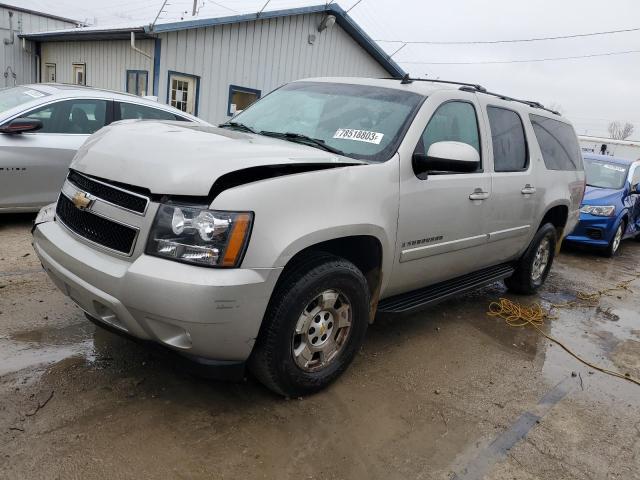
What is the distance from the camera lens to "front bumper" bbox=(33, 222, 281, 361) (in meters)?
2.45

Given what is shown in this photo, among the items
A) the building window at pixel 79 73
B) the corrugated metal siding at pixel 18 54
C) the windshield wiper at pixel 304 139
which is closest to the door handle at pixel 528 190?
the windshield wiper at pixel 304 139

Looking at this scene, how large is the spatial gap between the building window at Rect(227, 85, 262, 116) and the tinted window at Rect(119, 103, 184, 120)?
7054 millimetres

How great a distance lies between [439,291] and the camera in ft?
13.7

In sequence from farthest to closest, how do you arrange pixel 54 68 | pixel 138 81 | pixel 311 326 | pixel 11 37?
pixel 11 37 → pixel 54 68 → pixel 138 81 → pixel 311 326

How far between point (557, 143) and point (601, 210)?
3496mm

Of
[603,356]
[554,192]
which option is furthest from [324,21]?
[603,356]

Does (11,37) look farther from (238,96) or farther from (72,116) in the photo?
(72,116)

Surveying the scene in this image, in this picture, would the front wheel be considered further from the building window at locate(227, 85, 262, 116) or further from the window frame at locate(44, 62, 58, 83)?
the window frame at locate(44, 62, 58, 83)

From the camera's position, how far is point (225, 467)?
2.53 m

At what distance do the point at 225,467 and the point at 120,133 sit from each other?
1.90m

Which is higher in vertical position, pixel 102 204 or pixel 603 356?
pixel 102 204

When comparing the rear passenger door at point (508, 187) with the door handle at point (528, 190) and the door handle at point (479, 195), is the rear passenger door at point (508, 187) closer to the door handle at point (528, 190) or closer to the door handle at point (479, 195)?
the door handle at point (528, 190)

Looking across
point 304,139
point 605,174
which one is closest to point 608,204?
point 605,174

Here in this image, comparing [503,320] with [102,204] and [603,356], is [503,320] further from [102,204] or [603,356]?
[102,204]
